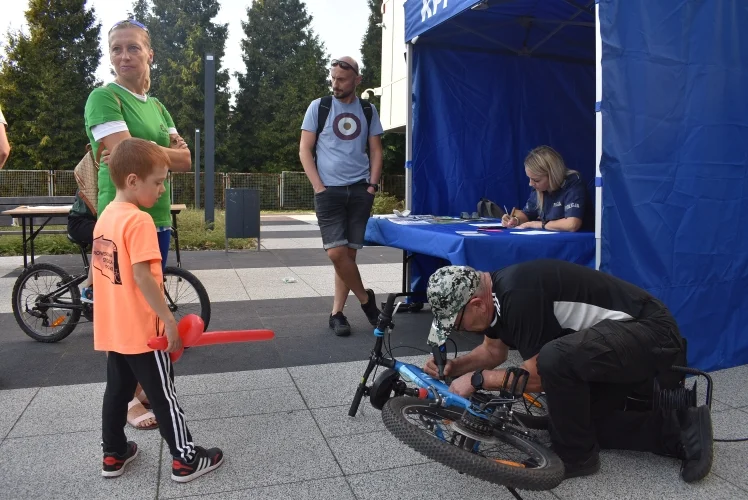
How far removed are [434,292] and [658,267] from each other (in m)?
1.93

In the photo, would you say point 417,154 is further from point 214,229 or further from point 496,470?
point 214,229

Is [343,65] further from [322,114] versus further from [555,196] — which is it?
[555,196]

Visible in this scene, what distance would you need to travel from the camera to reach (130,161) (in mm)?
2459

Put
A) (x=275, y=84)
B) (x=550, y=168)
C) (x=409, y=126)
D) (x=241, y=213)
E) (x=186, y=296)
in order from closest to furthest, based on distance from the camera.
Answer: (x=186, y=296) < (x=550, y=168) < (x=409, y=126) < (x=241, y=213) < (x=275, y=84)

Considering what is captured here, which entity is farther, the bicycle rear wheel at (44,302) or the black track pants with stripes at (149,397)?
the bicycle rear wheel at (44,302)

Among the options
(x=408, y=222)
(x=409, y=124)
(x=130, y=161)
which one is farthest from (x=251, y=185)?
(x=130, y=161)

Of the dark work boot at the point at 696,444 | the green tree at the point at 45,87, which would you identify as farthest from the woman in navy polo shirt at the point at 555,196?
the green tree at the point at 45,87

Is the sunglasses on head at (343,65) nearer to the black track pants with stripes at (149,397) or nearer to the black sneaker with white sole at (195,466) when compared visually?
the black track pants with stripes at (149,397)

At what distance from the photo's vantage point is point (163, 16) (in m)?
39.7

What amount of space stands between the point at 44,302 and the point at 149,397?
248 cm

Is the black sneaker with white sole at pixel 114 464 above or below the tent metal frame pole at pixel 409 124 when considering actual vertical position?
below

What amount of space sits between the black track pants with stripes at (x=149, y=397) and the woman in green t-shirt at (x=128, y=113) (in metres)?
0.50

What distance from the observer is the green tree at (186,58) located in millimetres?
35688

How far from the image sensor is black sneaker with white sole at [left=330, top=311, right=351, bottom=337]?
4867 mm
